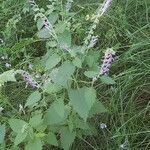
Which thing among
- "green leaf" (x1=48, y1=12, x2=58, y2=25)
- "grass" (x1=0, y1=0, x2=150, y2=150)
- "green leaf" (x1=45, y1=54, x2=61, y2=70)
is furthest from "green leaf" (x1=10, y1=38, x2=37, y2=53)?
"green leaf" (x1=45, y1=54, x2=61, y2=70)

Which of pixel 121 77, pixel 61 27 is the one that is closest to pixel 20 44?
pixel 121 77

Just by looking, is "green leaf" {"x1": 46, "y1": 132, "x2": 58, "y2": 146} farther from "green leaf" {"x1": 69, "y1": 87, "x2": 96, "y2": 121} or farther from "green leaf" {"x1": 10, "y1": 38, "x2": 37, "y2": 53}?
"green leaf" {"x1": 10, "y1": 38, "x2": 37, "y2": 53}

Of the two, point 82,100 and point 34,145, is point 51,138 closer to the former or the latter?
point 34,145

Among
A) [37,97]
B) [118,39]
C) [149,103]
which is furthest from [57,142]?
[118,39]

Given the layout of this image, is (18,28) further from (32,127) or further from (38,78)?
(32,127)

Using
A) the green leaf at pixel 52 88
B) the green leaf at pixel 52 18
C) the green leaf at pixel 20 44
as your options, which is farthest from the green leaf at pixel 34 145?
the green leaf at pixel 20 44
